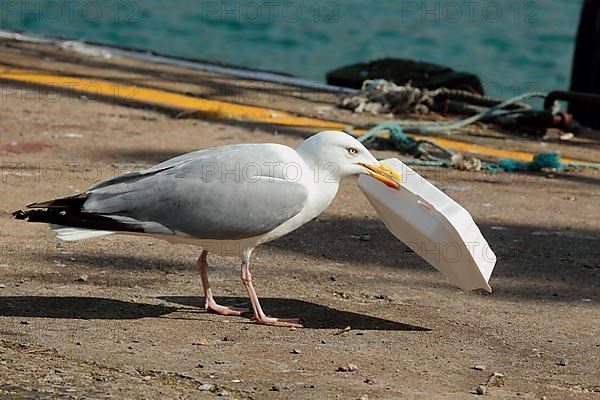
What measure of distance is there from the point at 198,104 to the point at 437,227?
4.47 m

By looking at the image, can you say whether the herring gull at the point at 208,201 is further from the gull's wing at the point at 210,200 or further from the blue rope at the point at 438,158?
the blue rope at the point at 438,158

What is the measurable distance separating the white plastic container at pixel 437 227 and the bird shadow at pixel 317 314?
31 centimetres

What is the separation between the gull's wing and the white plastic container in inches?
21.6

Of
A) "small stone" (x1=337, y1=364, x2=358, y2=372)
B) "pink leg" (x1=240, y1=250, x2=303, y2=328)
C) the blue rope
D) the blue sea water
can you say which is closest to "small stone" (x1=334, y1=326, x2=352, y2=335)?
"pink leg" (x1=240, y1=250, x2=303, y2=328)

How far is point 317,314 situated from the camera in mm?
5172

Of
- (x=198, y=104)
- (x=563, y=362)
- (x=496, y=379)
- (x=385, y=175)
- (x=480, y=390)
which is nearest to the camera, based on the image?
(x=480, y=390)

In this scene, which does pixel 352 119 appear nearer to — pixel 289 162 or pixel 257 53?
pixel 289 162

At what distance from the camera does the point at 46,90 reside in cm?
938

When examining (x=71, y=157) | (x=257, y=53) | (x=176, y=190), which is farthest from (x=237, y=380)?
(x=257, y=53)

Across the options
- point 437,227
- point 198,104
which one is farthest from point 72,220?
point 198,104

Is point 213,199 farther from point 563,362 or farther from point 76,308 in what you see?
point 563,362

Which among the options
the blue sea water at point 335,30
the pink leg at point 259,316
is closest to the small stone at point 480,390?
the pink leg at point 259,316

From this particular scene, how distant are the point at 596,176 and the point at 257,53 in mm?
15799

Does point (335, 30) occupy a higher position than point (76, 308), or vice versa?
point (335, 30)
